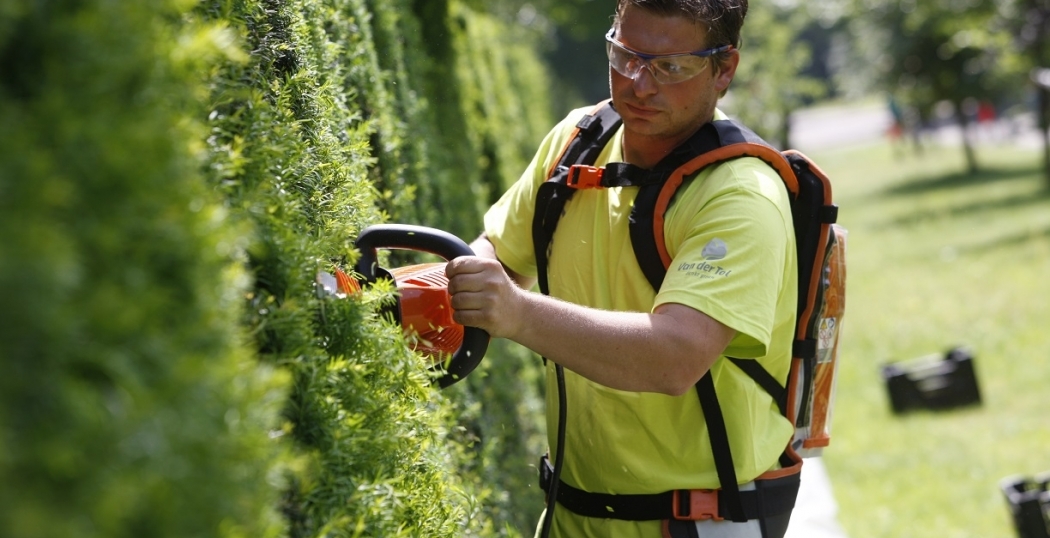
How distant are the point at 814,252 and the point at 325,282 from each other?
4.89ft

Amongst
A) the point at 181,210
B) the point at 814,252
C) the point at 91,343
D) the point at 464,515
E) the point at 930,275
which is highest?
the point at 181,210

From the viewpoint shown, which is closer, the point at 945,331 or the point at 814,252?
the point at 814,252

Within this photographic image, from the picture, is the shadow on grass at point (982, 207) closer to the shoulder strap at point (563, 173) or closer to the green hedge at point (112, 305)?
the shoulder strap at point (563, 173)

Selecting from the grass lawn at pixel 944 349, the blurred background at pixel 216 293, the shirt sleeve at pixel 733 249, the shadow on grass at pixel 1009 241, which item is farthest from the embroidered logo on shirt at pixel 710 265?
the shadow on grass at pixel 1009 241

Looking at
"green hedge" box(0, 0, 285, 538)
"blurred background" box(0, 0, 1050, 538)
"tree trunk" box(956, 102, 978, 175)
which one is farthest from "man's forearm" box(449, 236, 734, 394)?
"tree trunk" box(956, 102, 978, 175)

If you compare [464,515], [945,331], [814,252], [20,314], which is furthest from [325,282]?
[945,331]

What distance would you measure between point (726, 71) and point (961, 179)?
30.7 meters

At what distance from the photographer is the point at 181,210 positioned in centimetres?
136

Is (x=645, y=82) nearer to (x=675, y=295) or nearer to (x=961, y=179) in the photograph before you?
(x=675, y=295)

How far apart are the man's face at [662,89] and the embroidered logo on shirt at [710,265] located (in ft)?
1.46

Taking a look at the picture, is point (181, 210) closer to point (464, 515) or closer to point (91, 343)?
point (91, 343)

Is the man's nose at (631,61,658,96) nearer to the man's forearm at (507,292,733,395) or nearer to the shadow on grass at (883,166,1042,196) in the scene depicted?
the man's forearm at (507,292,733,395)

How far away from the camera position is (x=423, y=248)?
2.56 meters

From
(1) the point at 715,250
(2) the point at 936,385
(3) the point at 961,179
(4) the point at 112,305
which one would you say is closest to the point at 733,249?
(1) the point at 715,250
